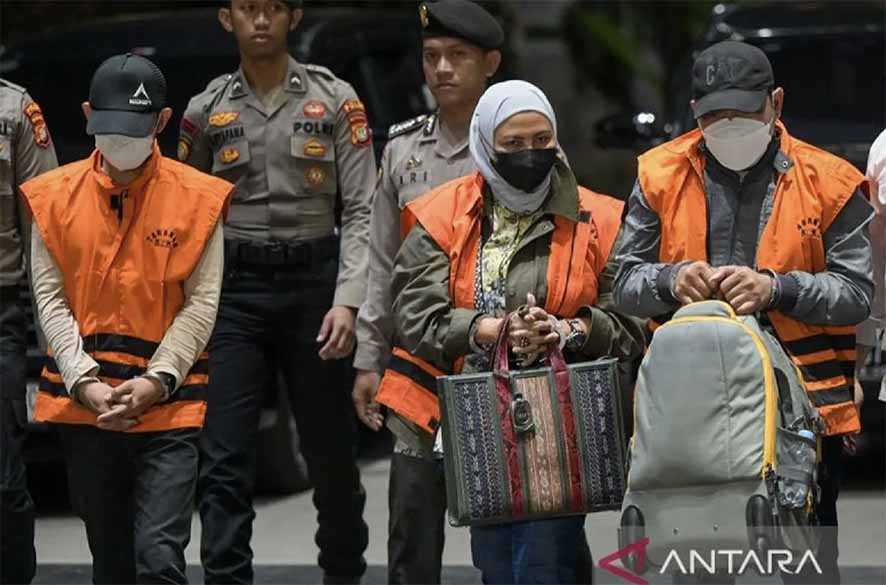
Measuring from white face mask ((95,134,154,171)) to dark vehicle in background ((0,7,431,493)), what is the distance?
8.47 ft

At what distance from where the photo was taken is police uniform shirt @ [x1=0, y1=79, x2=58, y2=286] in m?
7.16

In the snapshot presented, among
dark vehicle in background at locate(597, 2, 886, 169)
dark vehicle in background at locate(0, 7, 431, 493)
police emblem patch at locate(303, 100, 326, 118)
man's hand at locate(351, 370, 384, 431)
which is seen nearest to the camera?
man's hand at locate(351, 370, 384, 431)

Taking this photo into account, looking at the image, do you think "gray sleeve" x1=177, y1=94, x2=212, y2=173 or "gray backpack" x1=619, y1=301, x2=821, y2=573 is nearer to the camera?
"gray backpack" x1=619, y1=301, x2=821, y2=573

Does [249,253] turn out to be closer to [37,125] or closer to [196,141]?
[196,141]

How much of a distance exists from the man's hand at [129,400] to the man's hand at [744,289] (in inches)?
65.3

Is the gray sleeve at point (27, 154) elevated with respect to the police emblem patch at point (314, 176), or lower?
elevated

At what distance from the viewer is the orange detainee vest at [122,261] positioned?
21.0ft

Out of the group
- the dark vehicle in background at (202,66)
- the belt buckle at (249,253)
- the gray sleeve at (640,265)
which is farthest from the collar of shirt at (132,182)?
the dark vehicle in background at (202,66)

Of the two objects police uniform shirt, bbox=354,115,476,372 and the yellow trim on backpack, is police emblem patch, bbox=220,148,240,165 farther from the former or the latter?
the yellow trim on backpack

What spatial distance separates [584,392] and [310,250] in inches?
69.6

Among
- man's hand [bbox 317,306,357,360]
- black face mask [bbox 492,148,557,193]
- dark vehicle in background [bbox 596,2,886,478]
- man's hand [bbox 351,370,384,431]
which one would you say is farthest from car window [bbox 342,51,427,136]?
black face mask [bbox 492,148,557,193]

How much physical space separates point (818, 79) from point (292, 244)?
132 inches

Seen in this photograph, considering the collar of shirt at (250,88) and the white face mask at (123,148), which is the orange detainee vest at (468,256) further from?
the collar of shirt at (250,88)

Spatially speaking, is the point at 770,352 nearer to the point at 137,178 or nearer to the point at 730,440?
the point at 730,440
